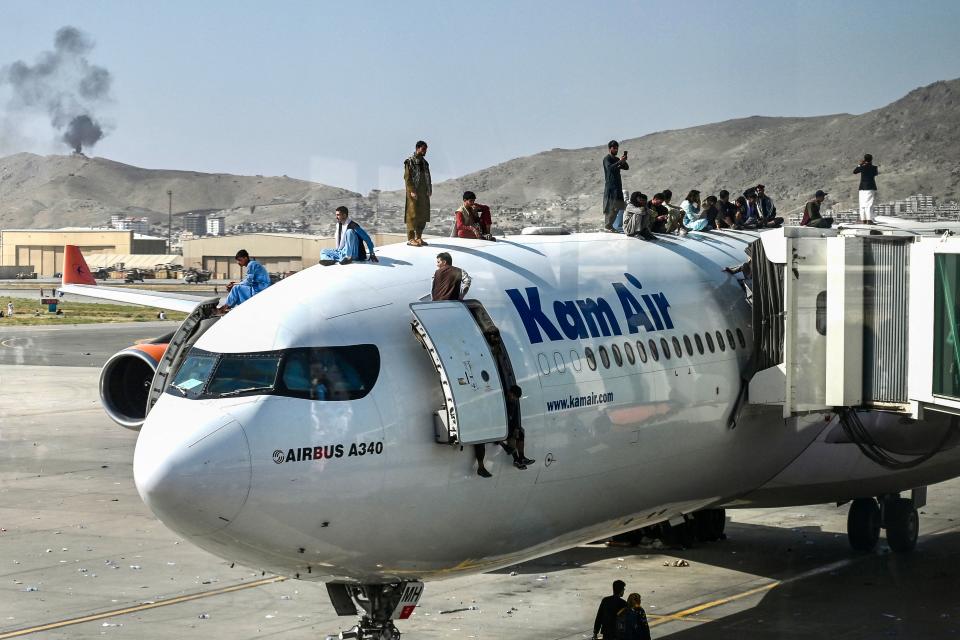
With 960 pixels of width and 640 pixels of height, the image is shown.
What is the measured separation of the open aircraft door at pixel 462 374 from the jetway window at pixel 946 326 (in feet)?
19.4

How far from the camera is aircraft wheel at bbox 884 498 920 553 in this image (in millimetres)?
24781

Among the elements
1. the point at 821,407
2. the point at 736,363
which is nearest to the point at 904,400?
the point at 821,407

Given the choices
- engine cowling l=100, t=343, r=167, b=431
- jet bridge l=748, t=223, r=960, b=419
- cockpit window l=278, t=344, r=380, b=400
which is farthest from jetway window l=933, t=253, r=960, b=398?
engine cowling l=100, t=343, r=167, b=431

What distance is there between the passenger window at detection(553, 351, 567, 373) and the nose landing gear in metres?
11.0

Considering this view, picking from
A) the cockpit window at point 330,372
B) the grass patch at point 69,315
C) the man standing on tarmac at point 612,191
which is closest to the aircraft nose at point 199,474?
the cockpit window at point 330,372

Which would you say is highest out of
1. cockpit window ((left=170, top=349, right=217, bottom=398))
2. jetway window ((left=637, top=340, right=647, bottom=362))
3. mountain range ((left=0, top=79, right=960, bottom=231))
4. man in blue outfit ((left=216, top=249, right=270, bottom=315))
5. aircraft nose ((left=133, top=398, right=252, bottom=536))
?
mountain range ((left=0, top=79, right=960, bottom=231))

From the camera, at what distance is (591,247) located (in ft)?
61.4

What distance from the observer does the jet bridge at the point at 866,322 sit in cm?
1705

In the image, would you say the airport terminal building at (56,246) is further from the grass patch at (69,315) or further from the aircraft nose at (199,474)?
the aircraft nose at (199,474)

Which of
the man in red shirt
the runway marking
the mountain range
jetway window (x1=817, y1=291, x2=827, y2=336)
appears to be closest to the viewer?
jetway window (x1=817, y1=291, x2=827, y2=336)

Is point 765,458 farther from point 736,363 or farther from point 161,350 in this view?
point 161,350

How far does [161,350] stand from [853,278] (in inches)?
484

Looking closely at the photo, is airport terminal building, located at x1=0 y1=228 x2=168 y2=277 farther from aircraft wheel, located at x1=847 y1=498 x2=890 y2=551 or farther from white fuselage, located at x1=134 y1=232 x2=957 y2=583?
white fuselage, located at x1=134 y1=232 x2=957 y2=583

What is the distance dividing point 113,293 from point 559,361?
1737 cm
